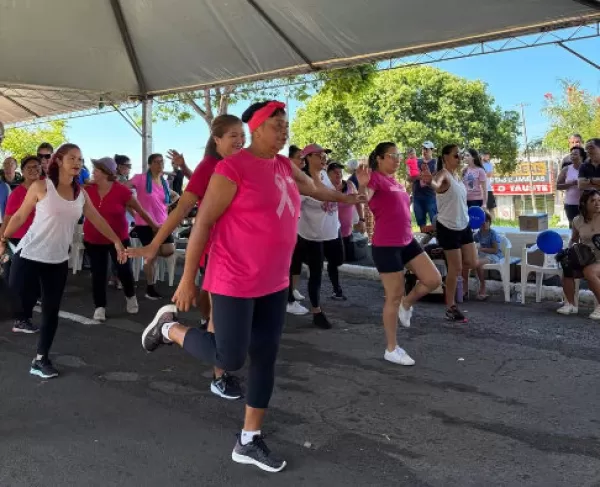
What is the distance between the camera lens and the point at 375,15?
7.51 m

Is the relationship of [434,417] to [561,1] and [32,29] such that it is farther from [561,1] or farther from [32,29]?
[32,29]

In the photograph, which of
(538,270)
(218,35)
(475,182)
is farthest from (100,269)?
(475,182)

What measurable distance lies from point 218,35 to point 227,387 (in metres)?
6.54

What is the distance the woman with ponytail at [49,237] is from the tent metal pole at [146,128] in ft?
23.7

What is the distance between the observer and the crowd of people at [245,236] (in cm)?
299

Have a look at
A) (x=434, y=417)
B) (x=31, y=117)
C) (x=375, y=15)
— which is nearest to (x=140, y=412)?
(x=434, y=417)

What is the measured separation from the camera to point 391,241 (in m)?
4.91

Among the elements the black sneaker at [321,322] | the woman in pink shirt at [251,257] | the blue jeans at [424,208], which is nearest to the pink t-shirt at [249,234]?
A: the woman in pink shirt at [251,257]

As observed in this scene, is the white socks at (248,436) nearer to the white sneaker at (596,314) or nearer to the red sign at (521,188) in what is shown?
the white sneaker at (596,314)

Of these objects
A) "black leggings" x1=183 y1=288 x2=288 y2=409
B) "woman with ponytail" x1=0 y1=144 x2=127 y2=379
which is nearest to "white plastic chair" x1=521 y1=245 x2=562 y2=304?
"woman with ponytail" x1=0 y1=144 x2=127 y2=379

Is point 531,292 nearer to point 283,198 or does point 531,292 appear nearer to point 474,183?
point 474,183

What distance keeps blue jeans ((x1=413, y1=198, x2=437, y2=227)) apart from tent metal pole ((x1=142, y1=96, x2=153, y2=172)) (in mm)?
5408

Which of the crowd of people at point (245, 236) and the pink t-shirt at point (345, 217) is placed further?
the pink t-shirt at point (345, 217)

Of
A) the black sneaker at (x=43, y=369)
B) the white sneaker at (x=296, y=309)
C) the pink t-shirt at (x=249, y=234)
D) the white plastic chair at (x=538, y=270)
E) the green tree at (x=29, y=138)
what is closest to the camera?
the pink t-shirt at (x=249, y=234)
